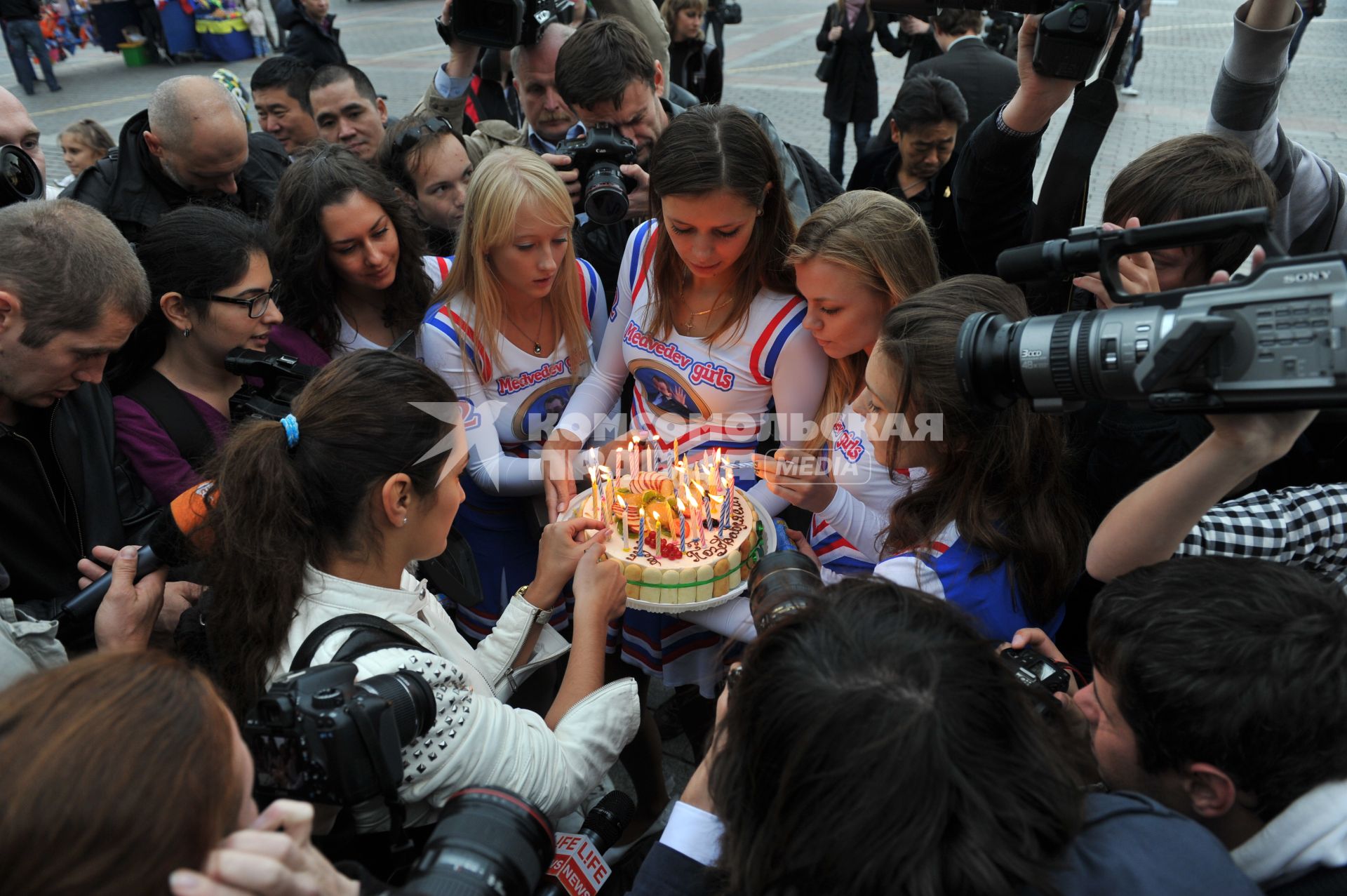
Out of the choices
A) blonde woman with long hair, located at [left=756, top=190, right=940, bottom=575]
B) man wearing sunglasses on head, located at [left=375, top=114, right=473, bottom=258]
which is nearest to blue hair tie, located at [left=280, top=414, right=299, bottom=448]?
blonde woman with long hair, located at [left=756, top=190, right=940, bottom=575]

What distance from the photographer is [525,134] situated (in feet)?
16.3

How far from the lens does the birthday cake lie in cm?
257

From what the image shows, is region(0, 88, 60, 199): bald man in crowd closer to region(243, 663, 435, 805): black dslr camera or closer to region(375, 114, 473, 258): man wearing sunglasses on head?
region(375, 114, 473, 258): man wearing sunglasses on head

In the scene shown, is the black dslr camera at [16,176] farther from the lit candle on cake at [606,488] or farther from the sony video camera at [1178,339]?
the sony video camera at [1178,339]

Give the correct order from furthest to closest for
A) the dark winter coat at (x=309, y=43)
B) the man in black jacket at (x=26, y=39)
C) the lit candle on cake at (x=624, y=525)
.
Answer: the man in black jacket at (x=26, y=39) < the dark winter coat at (x=309, y=43) < the lit candle on cake at (x=624, y=525)

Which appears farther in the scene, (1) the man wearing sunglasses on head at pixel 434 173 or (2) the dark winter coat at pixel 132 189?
(1) the man wearing sunglasses on head at pixel 434 173

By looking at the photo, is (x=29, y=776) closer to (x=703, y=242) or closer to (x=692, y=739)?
(x=703, y=242)

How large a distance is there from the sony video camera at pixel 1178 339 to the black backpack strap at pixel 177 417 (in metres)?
A: 2.29

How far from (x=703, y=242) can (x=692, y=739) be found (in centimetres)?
192

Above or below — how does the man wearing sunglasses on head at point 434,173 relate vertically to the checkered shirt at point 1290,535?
above

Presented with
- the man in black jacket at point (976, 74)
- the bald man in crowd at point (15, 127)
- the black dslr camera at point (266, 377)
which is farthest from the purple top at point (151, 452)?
the man in black jacket at point (976, 74)

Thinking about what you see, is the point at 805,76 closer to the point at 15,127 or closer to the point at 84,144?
the point at 84,144

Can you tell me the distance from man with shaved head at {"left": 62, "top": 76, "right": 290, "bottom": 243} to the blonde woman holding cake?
1.88m

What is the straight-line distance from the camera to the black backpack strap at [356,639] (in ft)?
5.88
